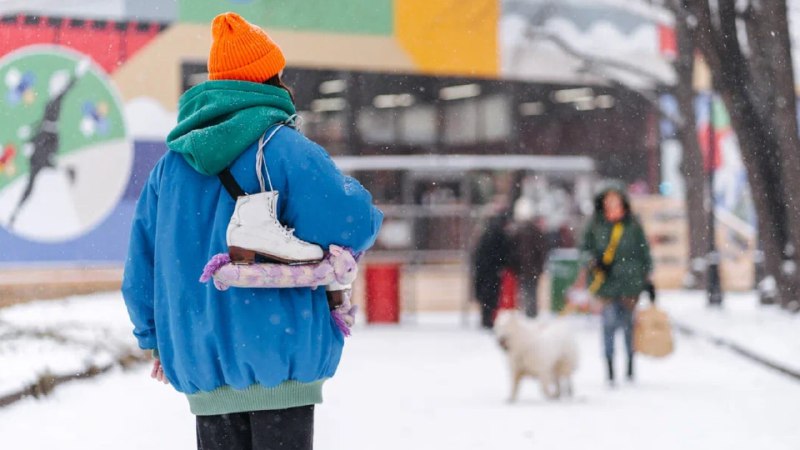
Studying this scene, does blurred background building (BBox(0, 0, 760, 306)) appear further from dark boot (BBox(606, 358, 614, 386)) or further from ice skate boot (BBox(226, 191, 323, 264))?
ice skate boot (BBox(226, 191, 323, 264))

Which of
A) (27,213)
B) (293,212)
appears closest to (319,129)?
(27,213)

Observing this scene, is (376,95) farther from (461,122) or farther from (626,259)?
(626,259)

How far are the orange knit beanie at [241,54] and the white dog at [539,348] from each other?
5.82m

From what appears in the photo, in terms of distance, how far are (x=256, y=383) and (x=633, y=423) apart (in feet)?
16.4

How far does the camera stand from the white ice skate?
9.50 feet

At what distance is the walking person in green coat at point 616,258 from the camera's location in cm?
931

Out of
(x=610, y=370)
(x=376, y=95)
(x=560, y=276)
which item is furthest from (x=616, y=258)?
(x=376, y=95)

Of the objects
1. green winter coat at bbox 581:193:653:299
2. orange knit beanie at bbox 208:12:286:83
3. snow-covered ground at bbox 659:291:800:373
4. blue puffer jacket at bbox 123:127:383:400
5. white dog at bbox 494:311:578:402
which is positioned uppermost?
orange knit beanie at bbox 208:12:286:83

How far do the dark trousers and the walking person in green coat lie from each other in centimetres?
658

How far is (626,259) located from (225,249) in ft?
22.1

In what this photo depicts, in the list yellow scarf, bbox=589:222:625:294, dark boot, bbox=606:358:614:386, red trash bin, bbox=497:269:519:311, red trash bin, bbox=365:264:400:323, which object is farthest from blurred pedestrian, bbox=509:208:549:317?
yellow scarf, bbox=589:222:625:294

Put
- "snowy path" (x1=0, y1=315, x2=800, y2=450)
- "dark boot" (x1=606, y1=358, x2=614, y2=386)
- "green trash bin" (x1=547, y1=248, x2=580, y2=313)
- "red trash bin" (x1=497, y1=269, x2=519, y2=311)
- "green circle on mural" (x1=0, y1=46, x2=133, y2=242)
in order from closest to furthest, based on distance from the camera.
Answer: "snowy path" (x1=0, y1=315, x2=800, y2=450), "green circle on mural" (x1=0, y1=46, x2=133, y2=242), "dark boot" (x1=606, y1=358, x2=614, y2=386), "red trash bin" (x1=497, y1=269, x2=519, y2=311), "green trash bin" (x1=547, y1=248, x2=580, y2=313)

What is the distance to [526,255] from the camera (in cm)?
1527

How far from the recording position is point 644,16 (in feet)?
60.8
